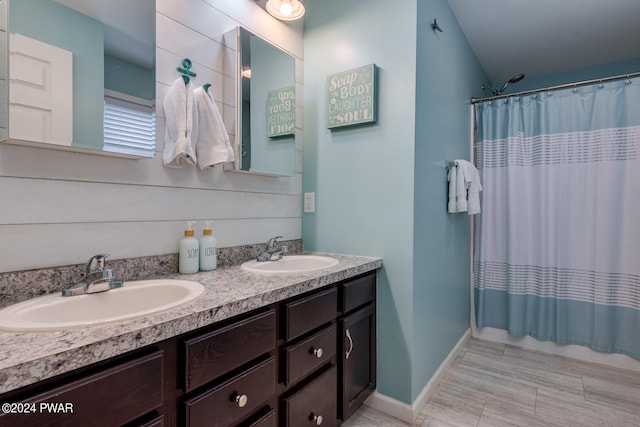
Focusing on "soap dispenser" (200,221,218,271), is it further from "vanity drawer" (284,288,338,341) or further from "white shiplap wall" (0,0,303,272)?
"vanity drawer" (284,288,338,341)

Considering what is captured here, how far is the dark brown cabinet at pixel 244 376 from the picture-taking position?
0.64m

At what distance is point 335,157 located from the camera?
1896 millimetres

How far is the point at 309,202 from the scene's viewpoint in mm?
2004

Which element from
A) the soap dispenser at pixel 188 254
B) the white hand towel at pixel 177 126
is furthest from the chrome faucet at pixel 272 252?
A: the white hand towel at pixel 177 126

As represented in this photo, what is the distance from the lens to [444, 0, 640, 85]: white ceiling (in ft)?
6.76

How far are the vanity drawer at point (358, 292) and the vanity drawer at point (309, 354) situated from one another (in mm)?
131

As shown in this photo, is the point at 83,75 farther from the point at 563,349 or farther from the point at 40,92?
the point at 563,349

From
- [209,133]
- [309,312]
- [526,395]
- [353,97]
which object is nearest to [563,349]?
[526,395]

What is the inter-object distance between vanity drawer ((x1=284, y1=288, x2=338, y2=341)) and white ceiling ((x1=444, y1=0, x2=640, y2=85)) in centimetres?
203

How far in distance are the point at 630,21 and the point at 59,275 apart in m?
3.50

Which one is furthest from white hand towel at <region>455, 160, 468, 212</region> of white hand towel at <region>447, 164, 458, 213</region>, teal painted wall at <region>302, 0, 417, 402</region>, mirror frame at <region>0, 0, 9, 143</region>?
mirror frame at <region>0, 0, 9, 143</region>

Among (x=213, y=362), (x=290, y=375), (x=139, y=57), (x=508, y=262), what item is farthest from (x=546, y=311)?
(x=139, y=57)

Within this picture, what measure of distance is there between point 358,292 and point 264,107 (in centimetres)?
110

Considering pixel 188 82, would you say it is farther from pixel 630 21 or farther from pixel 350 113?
pixel 630 21
